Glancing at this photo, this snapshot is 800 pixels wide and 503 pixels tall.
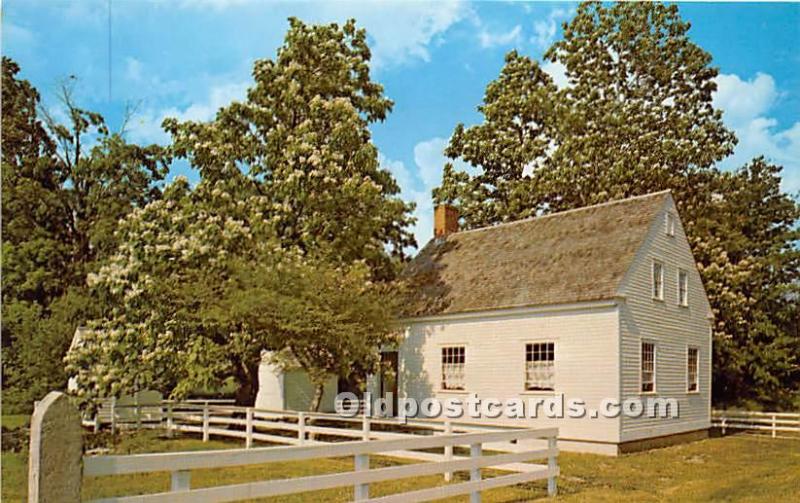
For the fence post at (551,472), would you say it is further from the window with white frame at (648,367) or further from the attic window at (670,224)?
the attic window at (670,224)

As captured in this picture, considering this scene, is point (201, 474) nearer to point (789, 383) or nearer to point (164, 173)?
point (164, 173)

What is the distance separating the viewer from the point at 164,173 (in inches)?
810

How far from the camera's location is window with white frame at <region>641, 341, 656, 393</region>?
64.5 ft

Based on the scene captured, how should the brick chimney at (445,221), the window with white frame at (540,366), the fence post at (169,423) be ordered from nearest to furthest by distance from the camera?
1. the fence post at (169,423)
2. the window with white frame at (540,366)
3. the brick chimney at (445,221)

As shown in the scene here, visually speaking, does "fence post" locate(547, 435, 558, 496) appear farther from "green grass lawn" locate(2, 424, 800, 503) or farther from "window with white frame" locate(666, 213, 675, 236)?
"window with white frame" locate(666, 213, 675, 236)

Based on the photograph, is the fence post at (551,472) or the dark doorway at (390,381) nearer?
the fence post at (551,472)

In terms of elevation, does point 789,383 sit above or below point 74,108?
below

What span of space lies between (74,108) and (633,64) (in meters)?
28.4

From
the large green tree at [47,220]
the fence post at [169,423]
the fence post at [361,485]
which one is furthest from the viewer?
the fence post at [169,423]

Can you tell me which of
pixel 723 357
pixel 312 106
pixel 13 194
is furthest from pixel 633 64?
pixel 13 194

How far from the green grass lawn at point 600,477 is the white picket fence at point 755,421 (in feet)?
19.7

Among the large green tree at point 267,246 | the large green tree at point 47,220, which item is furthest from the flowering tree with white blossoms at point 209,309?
the large green tree at point 47,220

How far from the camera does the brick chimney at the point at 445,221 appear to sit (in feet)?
91.2

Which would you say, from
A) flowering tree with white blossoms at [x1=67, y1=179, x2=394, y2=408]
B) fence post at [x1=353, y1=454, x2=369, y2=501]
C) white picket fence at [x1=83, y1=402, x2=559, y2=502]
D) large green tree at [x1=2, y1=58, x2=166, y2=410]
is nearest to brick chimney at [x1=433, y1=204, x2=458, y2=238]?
flowering tree with white blossoms at [x1=67, y1=179, x2=394, y2=408]
